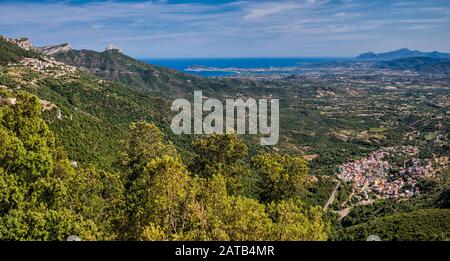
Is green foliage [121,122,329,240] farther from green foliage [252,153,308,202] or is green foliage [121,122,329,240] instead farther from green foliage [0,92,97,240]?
green foliage [252,153,308,202]

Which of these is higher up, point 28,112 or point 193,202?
point 28,112

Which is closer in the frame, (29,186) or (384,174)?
(29,186)

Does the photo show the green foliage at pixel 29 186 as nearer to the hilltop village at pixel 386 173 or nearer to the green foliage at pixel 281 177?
the green foliage at pixel 281 177

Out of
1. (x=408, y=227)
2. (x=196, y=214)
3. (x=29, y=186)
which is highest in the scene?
(x=29, y=186)

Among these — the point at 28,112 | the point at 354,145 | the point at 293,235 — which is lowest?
Answer: the point at 354,145

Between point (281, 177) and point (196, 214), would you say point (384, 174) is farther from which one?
point (196, 214)

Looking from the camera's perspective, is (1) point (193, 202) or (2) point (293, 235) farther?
Result: (1) point (193, 202)

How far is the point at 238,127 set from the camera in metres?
136

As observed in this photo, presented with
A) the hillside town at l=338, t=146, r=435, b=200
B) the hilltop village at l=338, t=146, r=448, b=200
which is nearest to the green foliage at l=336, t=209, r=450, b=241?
the hilltop village at l=338, t=146, r=448, b=200

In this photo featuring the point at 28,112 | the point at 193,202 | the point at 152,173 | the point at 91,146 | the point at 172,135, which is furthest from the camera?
the point at 172,135

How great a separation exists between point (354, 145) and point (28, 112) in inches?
6113

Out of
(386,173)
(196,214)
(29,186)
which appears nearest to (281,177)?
(196,214)
